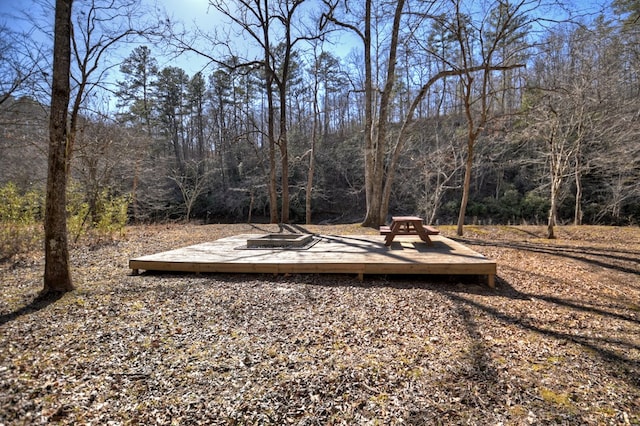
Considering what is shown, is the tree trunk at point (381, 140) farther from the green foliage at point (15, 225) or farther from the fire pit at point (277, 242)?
the green foliage at point (15, 225)

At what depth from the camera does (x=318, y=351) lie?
2.51 metres

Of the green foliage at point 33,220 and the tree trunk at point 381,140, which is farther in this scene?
the tree trunk at point 381,140

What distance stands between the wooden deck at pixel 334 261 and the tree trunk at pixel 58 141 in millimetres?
1237

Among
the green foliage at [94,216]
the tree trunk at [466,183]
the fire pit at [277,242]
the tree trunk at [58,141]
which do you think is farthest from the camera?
the tree trunk at [466,183]

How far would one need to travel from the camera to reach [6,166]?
9.63 m

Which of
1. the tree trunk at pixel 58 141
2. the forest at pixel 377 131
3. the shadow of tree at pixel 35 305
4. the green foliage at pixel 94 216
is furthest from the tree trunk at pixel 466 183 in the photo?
the green foliage at pixel 94 216

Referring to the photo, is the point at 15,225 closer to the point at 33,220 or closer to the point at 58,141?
the point at 33,220

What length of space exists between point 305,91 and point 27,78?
17275mm

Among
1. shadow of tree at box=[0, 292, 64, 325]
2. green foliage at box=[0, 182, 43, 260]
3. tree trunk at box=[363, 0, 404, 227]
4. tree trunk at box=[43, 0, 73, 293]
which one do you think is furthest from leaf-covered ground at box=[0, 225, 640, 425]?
tree trunk at box=[363, 0, 404, 227]

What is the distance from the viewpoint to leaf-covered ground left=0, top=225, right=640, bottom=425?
1855 mm

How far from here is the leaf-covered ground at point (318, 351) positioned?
1855 mm

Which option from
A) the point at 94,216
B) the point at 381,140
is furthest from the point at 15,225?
the point at 381,140

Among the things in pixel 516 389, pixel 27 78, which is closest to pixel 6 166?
pixel 27 78

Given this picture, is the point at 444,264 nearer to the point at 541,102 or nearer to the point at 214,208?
the point at 541,102
